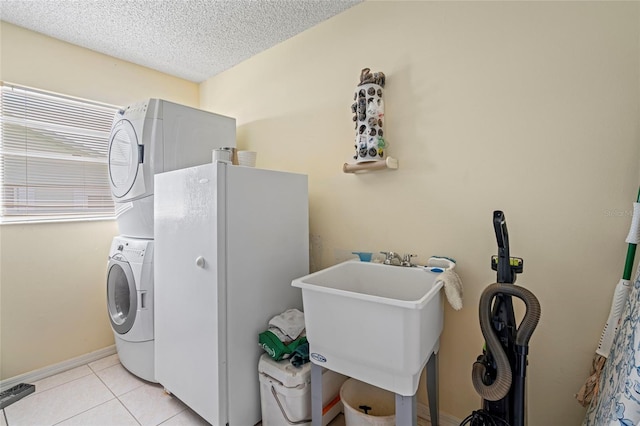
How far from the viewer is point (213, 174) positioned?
4.51ft

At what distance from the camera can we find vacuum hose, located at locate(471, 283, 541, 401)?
36.9 inches

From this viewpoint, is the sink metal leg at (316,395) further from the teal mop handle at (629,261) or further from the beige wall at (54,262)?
the beige wall at (54,262)

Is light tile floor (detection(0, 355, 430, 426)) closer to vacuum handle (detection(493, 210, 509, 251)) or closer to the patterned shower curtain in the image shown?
the patterned shower curtain

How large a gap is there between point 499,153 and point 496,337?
0.82 meters

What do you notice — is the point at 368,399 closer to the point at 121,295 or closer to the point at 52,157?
the point at 121,295

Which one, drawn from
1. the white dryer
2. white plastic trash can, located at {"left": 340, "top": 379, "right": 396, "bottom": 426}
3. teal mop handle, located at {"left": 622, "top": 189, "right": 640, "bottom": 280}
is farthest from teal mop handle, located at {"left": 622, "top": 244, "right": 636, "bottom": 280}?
the white dryer

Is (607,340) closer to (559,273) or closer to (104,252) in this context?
(559,273)

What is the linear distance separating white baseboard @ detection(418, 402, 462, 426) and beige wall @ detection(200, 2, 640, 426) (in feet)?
0.11

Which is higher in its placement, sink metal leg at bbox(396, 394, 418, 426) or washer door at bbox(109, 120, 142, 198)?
washer door at bbox(109, 120, 142, 198)

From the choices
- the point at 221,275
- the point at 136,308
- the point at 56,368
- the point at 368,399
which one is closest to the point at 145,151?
the point at 136,308

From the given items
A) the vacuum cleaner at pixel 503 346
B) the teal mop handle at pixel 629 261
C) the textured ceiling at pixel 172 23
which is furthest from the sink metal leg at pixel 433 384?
the textured ceiling at pixel 172 23

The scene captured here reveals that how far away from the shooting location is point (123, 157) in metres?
2.07

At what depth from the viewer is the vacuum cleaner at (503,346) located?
96cm

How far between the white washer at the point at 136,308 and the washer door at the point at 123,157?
396mm
